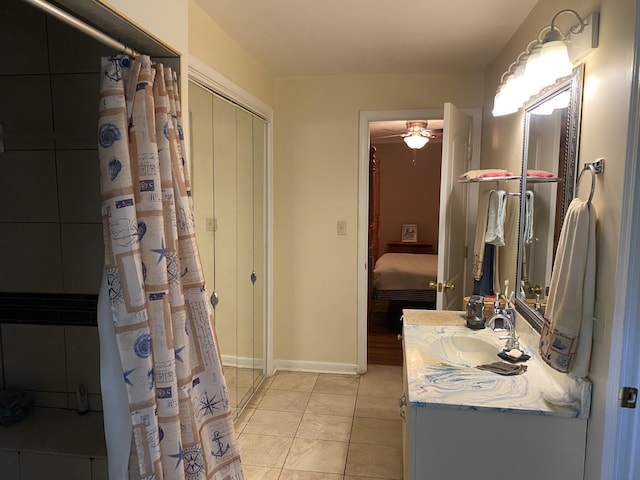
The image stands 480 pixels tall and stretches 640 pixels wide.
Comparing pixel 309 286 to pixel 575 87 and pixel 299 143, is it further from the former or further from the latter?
pixel 575 87

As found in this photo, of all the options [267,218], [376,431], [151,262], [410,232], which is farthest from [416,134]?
[151,262]

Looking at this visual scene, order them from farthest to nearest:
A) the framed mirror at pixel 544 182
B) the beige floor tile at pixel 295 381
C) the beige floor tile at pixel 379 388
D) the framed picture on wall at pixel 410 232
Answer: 1. the framed picture on wall at pixel 410 232
2. the beige floor tile at pixel 295 381
3. the beige floor tile at pixel 379 388
4. the framed mirror at pixel 544 182

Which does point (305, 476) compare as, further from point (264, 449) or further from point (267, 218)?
point (267, 218)

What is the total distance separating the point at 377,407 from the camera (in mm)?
3092

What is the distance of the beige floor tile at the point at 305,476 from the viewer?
231 centimetres

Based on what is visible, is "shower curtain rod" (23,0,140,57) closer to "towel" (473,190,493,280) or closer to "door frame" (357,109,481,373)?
"towel" (473,190,493,280)

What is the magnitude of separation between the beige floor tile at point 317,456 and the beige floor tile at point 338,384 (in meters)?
0.70

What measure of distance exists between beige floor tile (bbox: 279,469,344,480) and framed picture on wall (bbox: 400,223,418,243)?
17.1ft

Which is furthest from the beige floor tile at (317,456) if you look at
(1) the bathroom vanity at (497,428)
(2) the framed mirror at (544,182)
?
(2) the framed mirror at (544,182)

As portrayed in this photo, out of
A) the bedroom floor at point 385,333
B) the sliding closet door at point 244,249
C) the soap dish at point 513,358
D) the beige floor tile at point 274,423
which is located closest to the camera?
the soap dish at point 513,358

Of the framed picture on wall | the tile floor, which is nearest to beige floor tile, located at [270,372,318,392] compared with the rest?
the tile floor

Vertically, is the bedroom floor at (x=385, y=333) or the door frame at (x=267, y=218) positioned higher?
the door frame at (x=267, y=218)

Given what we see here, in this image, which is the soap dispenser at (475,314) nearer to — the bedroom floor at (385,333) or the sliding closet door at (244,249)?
the sliding closet door at (244,249)

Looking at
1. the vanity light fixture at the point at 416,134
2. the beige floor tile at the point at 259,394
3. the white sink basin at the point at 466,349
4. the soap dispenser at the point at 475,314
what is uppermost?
the vanity light fixture at the point at 416,134
